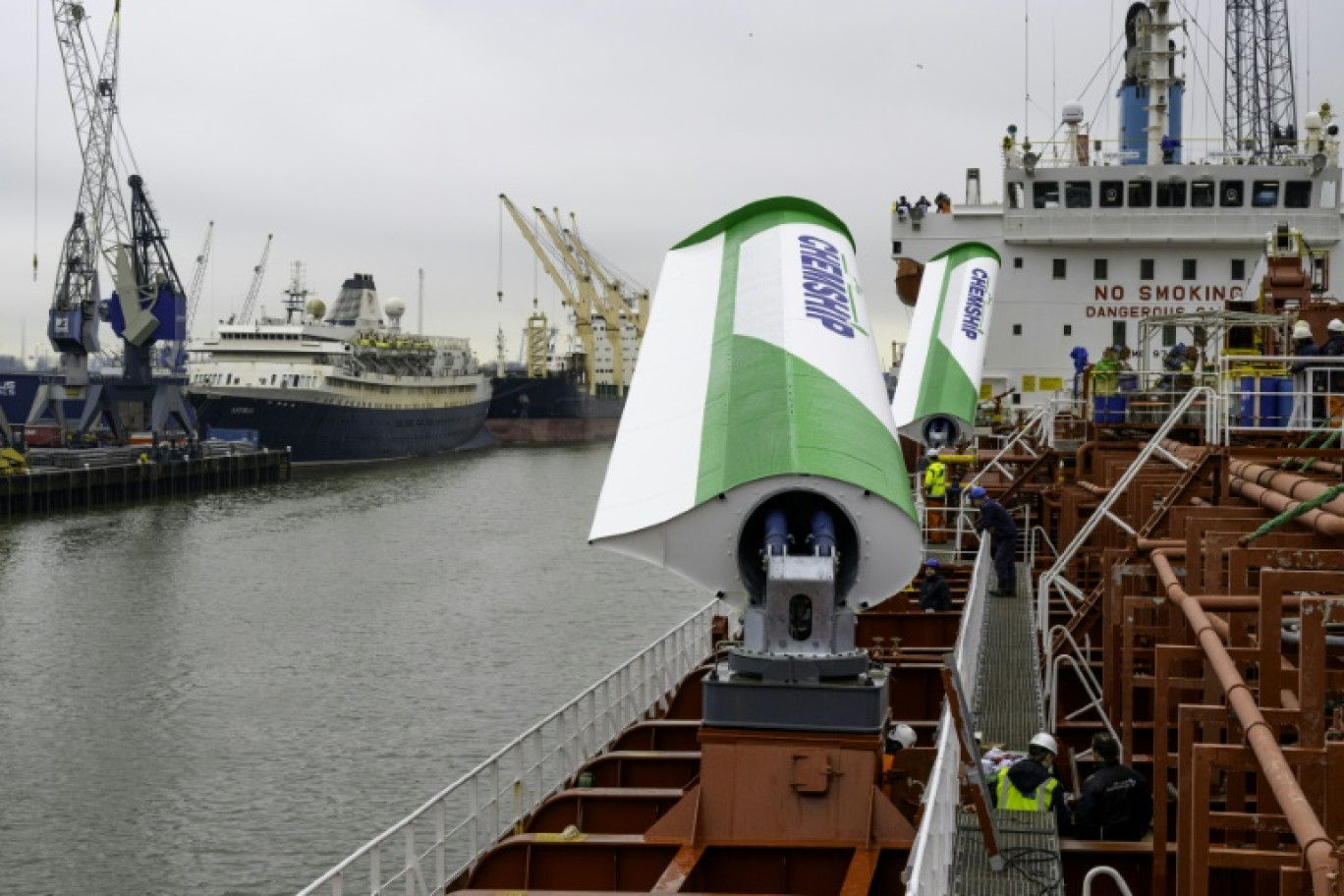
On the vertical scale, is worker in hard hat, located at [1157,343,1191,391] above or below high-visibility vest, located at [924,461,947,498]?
above

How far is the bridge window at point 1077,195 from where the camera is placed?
41.0 metres

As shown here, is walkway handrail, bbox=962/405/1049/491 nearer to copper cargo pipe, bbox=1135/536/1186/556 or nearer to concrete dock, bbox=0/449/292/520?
copper cargo pipe, bbox=1135/536/1186/556

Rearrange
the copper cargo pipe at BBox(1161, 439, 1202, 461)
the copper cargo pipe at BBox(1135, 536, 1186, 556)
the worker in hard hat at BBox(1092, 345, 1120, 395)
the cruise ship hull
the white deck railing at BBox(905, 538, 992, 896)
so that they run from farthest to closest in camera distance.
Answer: the cruise ship hull → the worker in hard hat at BBox(1092, 345, 1120, 395) → the copper cargo pipe at BBox(1161, 439, 1202, 461) → the copper cargo pipe at BBox(1135, 536, 1186, 556) → the white deck railing at BBox(905, 538, 992, 896)

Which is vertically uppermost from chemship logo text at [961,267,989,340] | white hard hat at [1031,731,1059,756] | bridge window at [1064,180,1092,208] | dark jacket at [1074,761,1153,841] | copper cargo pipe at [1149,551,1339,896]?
bridge window at [1064,180,1092,208]

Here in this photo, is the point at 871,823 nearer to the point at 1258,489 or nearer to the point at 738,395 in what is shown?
the point at 738,395

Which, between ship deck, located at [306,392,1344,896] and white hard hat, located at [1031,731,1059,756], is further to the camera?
white hard hat, located at [1031,731,1059,756]

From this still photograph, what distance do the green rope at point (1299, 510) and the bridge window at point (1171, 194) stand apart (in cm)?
3119

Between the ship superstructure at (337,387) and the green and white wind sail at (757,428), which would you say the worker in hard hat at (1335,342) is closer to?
the green and white wind sail at (757,428)

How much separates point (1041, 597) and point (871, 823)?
750 cm

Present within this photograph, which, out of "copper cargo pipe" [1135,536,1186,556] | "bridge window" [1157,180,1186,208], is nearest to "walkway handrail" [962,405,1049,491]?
"bridge window" [1157,180,1186,208]

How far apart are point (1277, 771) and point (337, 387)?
95003 mm

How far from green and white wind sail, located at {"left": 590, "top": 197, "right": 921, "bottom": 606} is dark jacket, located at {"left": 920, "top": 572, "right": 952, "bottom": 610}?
25.7 ft

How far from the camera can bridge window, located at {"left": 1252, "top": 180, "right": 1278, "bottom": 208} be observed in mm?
41094

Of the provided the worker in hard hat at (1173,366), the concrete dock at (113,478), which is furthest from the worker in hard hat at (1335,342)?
the concrete dock at (113,478)
